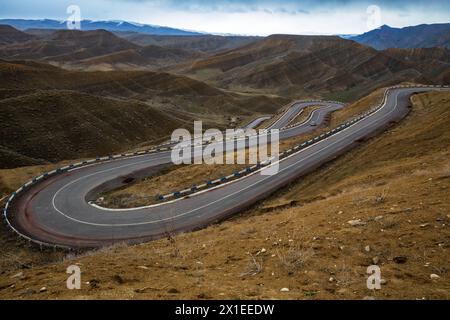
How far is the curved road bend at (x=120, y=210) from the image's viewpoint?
78.9 feet

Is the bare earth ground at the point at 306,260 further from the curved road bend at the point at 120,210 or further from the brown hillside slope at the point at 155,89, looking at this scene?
the brown hillside slope at the point at 155,89

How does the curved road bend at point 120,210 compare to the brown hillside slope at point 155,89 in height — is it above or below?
below

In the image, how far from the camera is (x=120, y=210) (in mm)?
28094

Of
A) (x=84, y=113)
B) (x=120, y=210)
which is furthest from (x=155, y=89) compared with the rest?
(x=120, y=210)

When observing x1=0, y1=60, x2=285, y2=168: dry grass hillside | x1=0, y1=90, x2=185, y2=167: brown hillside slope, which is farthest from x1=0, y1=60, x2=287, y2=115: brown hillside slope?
x1=0, y1=90, x2=185, y2=167: brown hillside slope

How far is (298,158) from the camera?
3769cm

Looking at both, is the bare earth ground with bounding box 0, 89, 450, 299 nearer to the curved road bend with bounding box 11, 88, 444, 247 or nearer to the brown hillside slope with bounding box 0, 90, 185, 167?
the curved road bend with bounding box 11, 88, 444, 247

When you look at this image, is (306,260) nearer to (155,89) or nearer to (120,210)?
(120,210)

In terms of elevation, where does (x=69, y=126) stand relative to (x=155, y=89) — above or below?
below

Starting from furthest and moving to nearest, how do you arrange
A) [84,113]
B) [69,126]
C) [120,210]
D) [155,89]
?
[155,89] → [84,113] → [69,126] → [120,210]

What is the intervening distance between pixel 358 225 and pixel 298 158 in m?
24.5

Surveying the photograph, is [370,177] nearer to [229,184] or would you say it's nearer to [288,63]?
[229,184]

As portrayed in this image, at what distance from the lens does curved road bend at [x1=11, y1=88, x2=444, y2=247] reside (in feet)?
78.9

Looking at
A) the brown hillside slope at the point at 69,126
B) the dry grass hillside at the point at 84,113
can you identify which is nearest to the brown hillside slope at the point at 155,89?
the dry grass hillside at the point at 84,113
